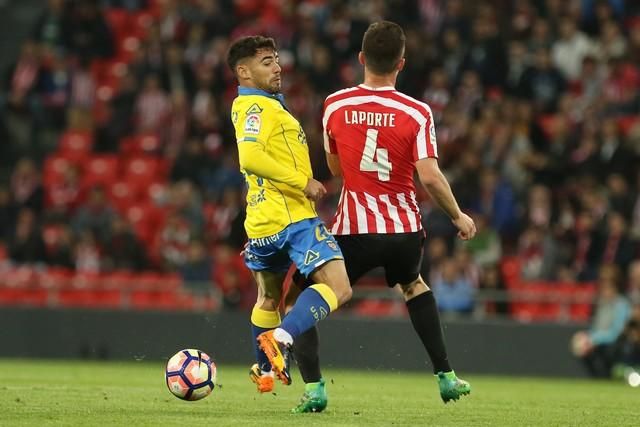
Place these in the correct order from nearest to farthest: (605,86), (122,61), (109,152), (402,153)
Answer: (402,153) → (605,86) → (109,152) → (122,61)

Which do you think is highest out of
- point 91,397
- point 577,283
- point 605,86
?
point 605,86

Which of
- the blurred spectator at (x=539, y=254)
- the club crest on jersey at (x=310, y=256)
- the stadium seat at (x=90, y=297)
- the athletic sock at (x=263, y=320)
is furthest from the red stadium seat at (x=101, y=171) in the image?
the club crest on jersey at (x=310, y=256)

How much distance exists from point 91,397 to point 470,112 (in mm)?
10147

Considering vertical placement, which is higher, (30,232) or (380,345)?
(30,232)

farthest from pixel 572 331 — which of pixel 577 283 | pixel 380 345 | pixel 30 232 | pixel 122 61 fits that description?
pixel 122 61

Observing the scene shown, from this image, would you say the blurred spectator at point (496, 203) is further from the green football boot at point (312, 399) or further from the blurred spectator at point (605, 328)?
the green football boot at point (312, 399)

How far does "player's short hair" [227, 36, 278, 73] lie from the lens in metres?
8.26

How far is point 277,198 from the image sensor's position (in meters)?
8.16

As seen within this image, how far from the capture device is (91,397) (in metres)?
9.34

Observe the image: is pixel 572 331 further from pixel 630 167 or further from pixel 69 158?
pixel 69 158

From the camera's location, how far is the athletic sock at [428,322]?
852cm

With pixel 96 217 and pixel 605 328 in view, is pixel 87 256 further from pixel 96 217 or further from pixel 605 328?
pixel 605 328

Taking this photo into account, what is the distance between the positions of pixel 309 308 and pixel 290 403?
1.61 meters

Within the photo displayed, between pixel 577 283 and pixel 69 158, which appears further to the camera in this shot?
pixel 69 158
